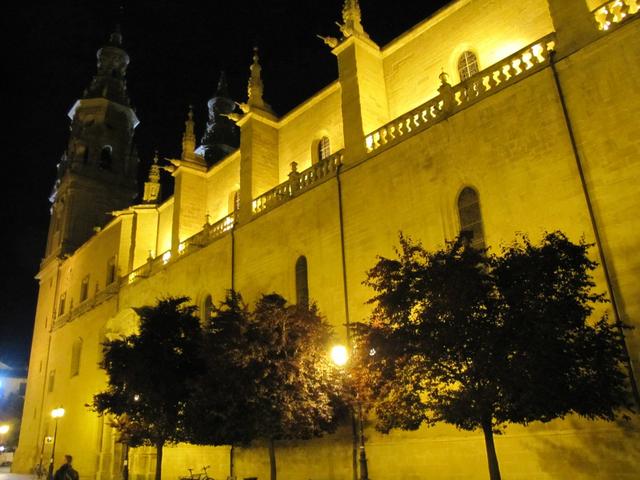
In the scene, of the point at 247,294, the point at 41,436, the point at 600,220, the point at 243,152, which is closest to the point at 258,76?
the point at 243,152

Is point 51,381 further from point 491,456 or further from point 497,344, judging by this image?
point 497,344

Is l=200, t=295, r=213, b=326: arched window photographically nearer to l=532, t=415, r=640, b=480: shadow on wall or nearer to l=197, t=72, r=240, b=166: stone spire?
l=532, t=415, r=640, b=480: shadow on wall

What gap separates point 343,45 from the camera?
61.1 ft

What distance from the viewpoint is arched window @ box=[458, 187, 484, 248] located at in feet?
43.5

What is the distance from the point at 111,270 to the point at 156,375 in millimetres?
18084

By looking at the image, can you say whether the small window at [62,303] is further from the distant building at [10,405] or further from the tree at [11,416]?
the tree at [11,416]

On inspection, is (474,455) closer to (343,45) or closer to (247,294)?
(247,294)

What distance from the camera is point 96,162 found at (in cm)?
4181

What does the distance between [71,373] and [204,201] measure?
1441 centimetres

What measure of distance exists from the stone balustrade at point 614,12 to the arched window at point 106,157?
37.3 meters

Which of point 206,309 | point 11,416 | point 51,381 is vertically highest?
point 11,416

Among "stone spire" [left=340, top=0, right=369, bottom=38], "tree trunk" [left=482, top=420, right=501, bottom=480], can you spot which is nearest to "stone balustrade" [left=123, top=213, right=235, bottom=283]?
"stone spire" [left=340, top=0, right=369, bottom=38]

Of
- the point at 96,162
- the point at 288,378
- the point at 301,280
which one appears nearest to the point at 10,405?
the point at 96,162

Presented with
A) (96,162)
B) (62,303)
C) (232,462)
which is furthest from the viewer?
(96,162)
